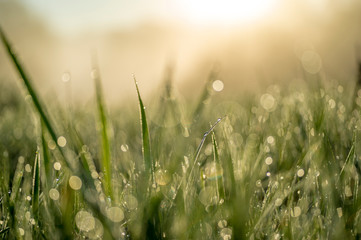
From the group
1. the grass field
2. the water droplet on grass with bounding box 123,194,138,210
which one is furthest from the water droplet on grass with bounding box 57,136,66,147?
the water droplet on grass with bounding box 123,194,138,210

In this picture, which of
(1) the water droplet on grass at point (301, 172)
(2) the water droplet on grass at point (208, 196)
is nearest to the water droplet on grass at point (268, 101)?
(1) the water droplet on grass at point (301, 172)

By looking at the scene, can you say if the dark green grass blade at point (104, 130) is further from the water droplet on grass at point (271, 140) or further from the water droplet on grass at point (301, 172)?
the water droplet on grass at point (271, 140)

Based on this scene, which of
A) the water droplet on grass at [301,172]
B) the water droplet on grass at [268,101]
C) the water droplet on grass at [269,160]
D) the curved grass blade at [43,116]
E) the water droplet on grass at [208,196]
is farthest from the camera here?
the water droplet on grass at [268,101]

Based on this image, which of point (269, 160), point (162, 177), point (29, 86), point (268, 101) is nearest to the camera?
point (29, 86)

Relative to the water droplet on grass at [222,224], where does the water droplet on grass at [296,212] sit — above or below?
below

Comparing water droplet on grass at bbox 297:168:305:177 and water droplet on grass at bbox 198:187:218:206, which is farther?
water droplet on grass at bbox 297:168:305:177

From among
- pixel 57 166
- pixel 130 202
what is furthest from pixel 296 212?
pixel 57 166

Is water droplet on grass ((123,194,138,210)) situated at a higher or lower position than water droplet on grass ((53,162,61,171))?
lower

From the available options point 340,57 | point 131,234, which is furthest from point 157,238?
point 340,57

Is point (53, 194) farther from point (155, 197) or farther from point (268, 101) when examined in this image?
point (268, 101)

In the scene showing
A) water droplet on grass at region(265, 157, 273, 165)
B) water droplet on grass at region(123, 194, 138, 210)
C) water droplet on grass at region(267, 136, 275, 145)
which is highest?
water droplet on grass at region(123, 194, 138, 210)

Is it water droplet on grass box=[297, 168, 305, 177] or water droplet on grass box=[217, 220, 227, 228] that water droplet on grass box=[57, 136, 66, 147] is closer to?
water droplet on grass box=[217, 220, 227, 228]

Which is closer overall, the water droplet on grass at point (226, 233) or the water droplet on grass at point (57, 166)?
the water droplet on grass at point (226, 233)
